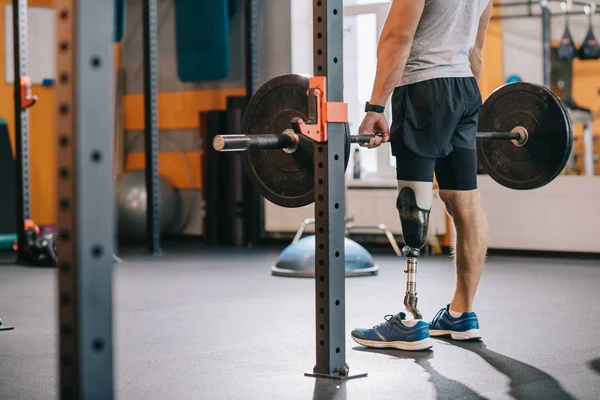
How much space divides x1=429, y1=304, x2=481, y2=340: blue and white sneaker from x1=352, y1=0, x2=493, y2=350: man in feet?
0.52

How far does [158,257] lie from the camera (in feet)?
20.2

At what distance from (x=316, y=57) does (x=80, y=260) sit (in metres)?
1.14

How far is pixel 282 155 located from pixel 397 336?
0.78m

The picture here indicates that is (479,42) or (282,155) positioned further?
(479,42)

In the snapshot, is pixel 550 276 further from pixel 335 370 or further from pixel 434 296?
pixel 335 370

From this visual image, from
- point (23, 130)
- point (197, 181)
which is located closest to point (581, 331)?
point (23, 130)

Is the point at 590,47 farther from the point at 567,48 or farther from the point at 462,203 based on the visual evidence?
the point at 462,203

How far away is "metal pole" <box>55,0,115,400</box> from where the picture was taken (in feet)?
4.52

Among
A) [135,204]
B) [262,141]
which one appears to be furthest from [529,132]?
[135,204]

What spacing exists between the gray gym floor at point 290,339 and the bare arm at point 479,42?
0.92 m

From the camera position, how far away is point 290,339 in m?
3.06

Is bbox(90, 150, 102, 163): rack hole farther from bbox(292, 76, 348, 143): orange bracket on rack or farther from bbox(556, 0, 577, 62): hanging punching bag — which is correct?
bbox(556, 0, 577, 62): hanging punching bag

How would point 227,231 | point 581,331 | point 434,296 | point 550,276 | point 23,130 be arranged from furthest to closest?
point 227,231
point 23,130
point 550,276
point 434,296
point 581,331

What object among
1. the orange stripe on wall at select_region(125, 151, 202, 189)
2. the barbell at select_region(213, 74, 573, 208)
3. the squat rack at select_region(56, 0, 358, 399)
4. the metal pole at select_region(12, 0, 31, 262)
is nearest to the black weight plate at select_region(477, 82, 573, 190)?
the barbell at select_region(213, 74, 573, 208)
